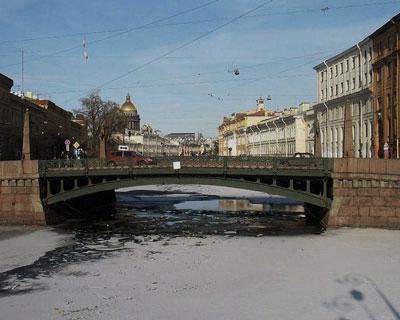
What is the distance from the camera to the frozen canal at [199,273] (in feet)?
50.9

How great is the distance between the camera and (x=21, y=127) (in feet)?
262

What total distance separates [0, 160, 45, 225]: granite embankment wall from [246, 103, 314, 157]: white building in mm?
52511

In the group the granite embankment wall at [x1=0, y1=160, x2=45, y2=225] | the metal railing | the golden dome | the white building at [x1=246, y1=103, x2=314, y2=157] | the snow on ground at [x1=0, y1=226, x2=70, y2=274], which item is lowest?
the snow on ground at [x1=0, y1=226, x2=70, y2=274]

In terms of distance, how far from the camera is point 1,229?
111 ft

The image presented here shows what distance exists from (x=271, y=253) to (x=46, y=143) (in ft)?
200

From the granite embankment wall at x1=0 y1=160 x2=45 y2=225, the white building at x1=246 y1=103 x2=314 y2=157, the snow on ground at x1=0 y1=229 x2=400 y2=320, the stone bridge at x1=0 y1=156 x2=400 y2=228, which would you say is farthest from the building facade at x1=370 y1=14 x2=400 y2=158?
the snow on ground at x1=0 y1=229 x2=400 y2=320

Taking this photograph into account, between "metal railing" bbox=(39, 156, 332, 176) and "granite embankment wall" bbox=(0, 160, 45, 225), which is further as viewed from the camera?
"granite embankment wall" bbox=(0, 160, 45, 225)

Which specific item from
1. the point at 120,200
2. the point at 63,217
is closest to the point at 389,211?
the point at 63,217

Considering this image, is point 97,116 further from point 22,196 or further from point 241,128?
point 241,128

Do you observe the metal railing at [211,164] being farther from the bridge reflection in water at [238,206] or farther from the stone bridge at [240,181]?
the bridge reflection in water at [238,206]

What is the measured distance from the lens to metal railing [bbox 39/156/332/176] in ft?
107

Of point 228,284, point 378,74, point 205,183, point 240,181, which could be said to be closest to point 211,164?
point 205,183

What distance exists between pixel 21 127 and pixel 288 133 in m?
46.3

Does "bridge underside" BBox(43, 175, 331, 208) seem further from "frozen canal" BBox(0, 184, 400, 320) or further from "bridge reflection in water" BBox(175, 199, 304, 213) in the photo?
"bridge reflection in water" BBox(175, 199, 304, 213)
